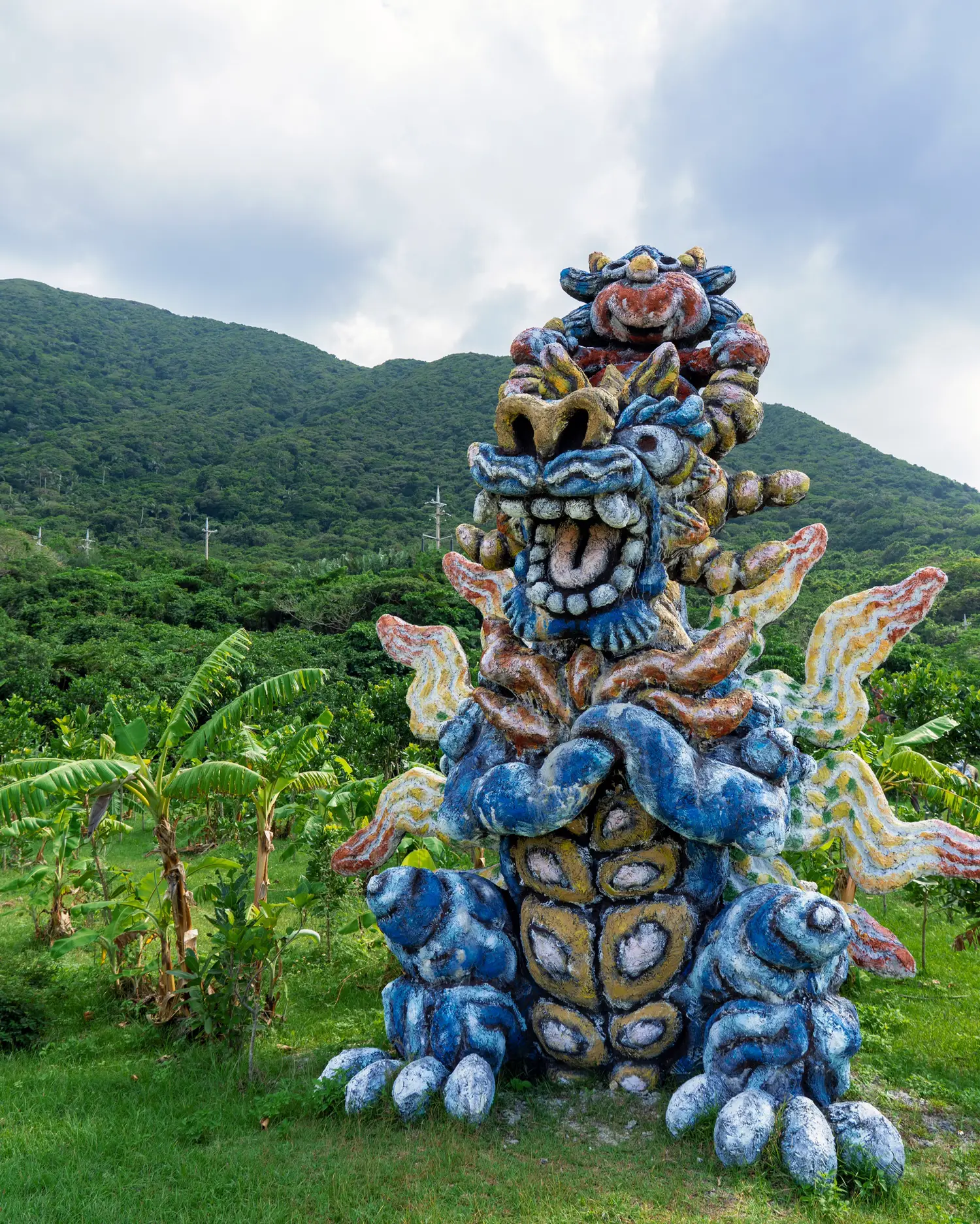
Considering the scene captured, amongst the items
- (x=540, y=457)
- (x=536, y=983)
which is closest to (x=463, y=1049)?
(x=536, y=983)

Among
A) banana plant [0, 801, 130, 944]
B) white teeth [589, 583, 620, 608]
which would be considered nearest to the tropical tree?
white teeth [589, 583, 620, 608]

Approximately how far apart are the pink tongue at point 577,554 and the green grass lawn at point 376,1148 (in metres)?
2.47

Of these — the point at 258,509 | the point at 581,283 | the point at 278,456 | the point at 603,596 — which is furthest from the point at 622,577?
the point at 278,456

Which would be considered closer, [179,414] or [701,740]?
[701,740]

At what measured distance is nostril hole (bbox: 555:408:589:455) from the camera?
4328 mm

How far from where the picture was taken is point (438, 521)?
42625mm

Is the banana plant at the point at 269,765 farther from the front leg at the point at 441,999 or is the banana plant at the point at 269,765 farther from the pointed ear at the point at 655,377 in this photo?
the pointed ear at the point at 655,377

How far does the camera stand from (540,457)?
4.36 metres

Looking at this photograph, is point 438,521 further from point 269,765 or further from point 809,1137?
point 809,1137

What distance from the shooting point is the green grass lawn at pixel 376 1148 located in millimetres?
3615

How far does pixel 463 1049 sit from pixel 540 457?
2832 millimetres

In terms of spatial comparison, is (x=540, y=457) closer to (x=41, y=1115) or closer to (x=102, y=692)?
(x=41, y=1115)

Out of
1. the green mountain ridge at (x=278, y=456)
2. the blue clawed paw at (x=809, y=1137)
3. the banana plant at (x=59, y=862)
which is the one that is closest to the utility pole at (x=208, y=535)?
the green mountain ridge at (x=278, y=456)

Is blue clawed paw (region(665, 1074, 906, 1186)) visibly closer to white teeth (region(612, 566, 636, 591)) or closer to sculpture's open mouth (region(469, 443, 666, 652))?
sculpture's open mouth (region(469, 443, 666, 652))
